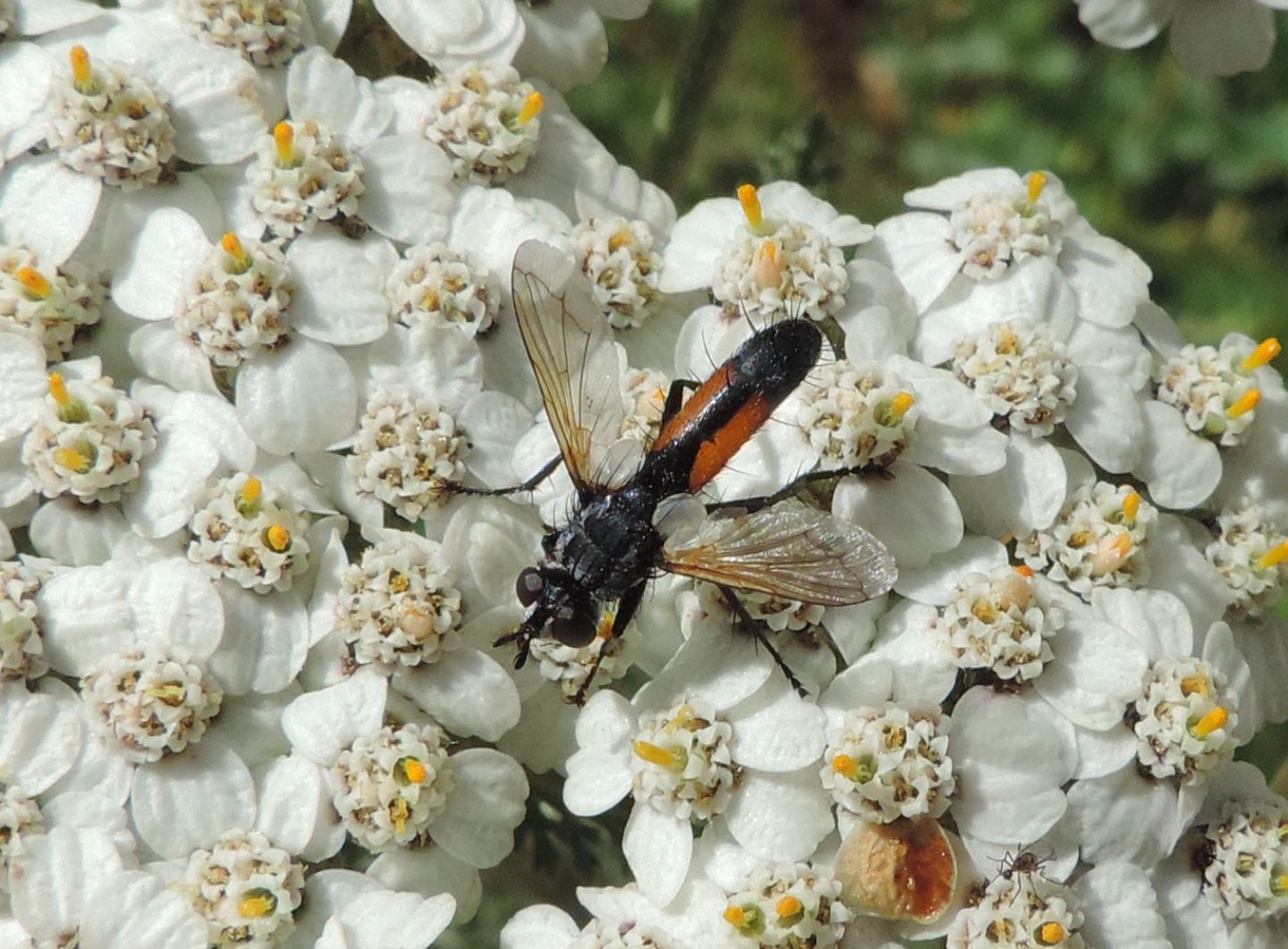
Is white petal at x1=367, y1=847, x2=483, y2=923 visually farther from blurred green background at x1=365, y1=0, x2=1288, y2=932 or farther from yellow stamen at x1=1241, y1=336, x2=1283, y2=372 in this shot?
blurred green background at x1=365, y1=0, x2=1288, y2=932

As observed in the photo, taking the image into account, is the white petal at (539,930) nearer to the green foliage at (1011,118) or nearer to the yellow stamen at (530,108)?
the yellow stamen at (530,108)

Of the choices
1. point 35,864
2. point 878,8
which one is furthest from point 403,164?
point 878,8

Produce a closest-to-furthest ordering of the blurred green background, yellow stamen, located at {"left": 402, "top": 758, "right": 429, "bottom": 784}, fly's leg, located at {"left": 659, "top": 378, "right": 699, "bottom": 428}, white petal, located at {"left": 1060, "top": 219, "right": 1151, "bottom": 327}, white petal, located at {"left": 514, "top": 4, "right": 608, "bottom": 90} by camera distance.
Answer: yellow stamen, located at {"left": 402, "top": 758, "right": 429, "bottom": 784} → fly's leg, located at {"left": 659, "top": 378, "right": 699, "bottom": 428} → white petal, located at {"left": 1060, "top": 219, "right": 1151, "bottom": 327} → white petal, located at {"left": 514, "top": 4, "right": 608, "bottom": 90} → the blurred green background

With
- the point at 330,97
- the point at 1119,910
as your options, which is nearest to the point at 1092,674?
the point at 1119,910

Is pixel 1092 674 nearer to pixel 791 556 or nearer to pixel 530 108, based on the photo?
pixel 791 556

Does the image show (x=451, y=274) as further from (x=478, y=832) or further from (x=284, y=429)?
(x=478, y=832)

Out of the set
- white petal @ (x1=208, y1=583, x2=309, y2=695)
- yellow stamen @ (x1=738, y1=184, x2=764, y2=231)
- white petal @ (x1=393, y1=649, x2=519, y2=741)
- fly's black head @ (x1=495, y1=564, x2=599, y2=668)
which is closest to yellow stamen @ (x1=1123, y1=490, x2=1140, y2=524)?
yellow stamen @ (x1=738, y1=184, x2=764, y2=231)
